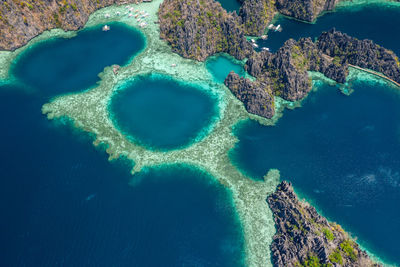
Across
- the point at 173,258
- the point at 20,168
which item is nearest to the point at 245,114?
the point at 173,258

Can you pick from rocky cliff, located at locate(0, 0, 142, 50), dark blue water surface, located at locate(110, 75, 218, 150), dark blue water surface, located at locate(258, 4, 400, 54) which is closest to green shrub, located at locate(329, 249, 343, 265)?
dark blue water surface, located at locate(110, 75, 218, 150)

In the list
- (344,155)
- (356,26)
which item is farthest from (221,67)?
(356,26)

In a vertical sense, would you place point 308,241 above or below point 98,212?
below

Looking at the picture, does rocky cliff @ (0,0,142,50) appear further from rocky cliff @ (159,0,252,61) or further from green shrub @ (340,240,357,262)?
green shrub @ (340,240,357,262)

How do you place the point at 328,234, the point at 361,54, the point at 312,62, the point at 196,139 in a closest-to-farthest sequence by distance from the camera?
the point at 328,234 < the point at 196,139 < the point at 312,62 < the point at 361,54

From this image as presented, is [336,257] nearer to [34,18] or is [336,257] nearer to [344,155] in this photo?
[344,155]

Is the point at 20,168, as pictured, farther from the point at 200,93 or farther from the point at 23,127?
the point at 200,93
